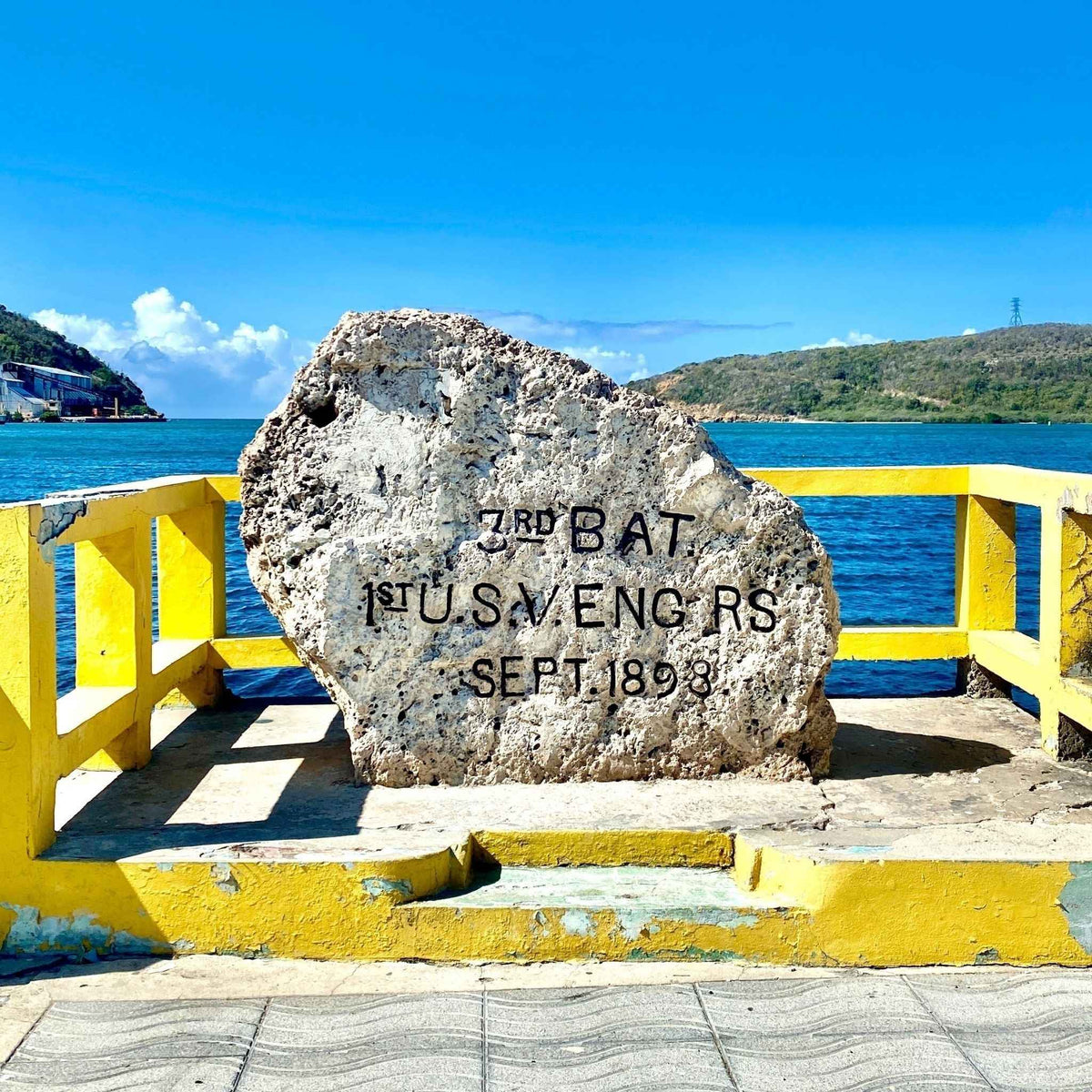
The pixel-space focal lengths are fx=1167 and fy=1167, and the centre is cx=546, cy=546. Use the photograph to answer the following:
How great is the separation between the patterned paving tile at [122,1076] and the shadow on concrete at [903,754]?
271 centimetres

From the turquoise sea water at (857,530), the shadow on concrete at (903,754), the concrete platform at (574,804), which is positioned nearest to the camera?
the concrete platform at (574,804)

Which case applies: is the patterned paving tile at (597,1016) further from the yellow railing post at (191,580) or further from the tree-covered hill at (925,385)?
the tree-covered hill at (925,385)

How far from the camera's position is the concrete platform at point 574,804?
3.76m

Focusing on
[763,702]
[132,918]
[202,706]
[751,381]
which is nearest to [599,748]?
[763,702]

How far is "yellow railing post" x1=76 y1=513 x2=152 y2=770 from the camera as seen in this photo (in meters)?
4.70

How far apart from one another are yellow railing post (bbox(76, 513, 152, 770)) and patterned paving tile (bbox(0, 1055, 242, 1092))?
191cm

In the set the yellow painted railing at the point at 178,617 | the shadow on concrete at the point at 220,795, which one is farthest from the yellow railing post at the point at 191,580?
the shadow on concrete at the point at 220,795

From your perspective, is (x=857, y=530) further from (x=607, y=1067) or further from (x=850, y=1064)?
(x=607, y=1067)

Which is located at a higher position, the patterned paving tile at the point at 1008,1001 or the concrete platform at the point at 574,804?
the concrete platform at the point at 574,804

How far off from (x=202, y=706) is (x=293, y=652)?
0.65 metres

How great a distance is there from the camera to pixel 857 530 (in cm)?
3225

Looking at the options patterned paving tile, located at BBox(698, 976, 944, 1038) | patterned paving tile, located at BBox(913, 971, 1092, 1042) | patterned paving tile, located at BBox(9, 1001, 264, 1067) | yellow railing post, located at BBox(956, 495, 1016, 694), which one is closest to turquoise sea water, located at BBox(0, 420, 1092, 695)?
yellow railing post, located at BBox(956, 495, 1016, 694)

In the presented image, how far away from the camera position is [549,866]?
391 cm

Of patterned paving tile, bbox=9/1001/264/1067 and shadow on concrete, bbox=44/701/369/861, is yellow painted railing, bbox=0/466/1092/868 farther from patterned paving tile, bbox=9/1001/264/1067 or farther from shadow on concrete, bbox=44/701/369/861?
patterned paving tile, bbox=9/1001/264/1067
